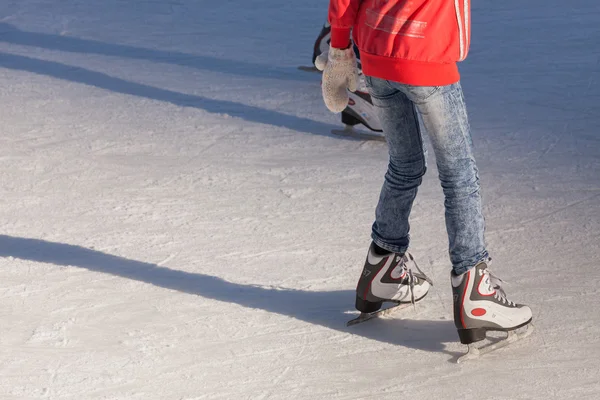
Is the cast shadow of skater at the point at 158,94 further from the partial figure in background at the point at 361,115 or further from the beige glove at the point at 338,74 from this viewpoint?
the beige glove at the point at 338,74

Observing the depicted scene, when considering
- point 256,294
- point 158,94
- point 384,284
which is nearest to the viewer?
point 384,284

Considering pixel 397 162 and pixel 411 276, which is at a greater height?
pixel 397 162

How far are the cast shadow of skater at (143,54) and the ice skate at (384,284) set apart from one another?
3046 mm

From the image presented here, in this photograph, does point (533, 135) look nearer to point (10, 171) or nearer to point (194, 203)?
point (194, 203)

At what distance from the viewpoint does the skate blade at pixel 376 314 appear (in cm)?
281

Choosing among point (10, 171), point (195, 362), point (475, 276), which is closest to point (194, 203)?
point (10, 171)

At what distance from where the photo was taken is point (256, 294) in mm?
3025

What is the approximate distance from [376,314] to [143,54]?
3962 mm

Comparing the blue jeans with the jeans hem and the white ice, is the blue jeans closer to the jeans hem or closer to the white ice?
the jeans hem

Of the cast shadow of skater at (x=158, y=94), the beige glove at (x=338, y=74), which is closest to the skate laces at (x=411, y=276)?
the beige glove at (x=338, y=74)

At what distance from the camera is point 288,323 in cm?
282

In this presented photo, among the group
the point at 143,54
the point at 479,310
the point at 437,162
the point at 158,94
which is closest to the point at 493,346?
the point at 479,310

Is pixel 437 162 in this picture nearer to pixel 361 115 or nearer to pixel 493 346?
pixel 493 346

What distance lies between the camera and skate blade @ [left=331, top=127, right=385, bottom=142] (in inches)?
182
